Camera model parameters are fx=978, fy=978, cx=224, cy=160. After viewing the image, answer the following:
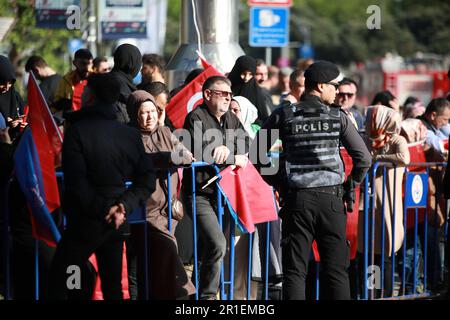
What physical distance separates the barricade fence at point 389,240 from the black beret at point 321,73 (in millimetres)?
1178

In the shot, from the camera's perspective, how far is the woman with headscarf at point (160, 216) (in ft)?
24.6

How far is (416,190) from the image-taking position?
946 cm

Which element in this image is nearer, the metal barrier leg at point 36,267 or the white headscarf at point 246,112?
the metal barrier leg at point 36,267

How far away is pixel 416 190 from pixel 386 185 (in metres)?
0.42

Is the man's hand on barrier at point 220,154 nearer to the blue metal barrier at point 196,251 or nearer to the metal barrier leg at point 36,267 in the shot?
the blue metal barrier at point 196,251

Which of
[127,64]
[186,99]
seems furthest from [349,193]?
[127,64]

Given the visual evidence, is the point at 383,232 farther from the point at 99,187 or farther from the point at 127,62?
the point at 99,187

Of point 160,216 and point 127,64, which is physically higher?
point 127,64

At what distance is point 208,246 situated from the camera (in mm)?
7945

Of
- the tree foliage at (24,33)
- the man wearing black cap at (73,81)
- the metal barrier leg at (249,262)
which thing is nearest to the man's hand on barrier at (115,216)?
the metal barrier leg at (249,262)

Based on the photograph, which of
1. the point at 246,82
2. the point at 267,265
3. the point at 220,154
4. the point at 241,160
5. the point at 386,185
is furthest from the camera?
the point at 246,82
